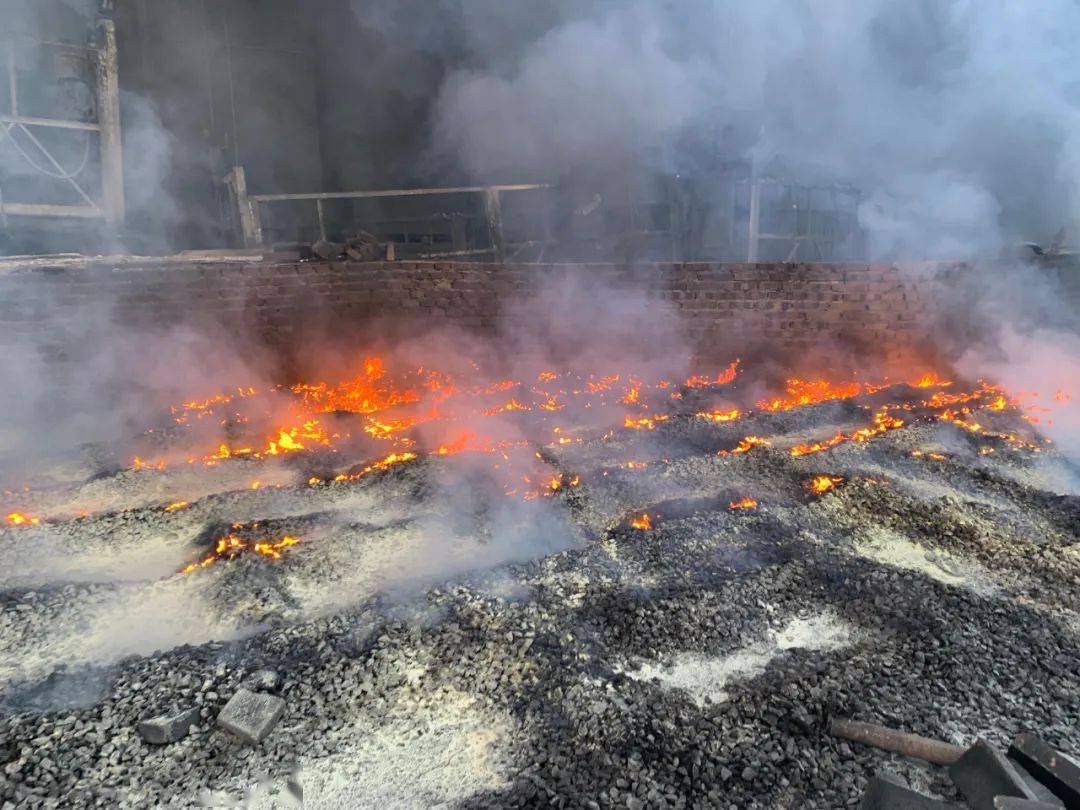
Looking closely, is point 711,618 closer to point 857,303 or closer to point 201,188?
point 857,303

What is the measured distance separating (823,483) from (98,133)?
8.38 m

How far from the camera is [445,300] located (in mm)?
7504

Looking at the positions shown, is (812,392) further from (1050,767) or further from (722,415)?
(1050,767)

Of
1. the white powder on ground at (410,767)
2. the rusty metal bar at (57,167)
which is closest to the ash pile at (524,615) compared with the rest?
the white powder on ground at (410,767)

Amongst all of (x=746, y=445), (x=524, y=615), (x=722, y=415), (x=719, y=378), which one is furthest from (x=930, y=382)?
(x=524, y=615)

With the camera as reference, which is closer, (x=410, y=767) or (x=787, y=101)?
(x=410, y=767)

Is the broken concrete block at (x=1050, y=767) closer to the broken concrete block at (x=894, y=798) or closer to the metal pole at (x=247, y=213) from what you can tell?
the broken concrete block at (x=894, y=798)

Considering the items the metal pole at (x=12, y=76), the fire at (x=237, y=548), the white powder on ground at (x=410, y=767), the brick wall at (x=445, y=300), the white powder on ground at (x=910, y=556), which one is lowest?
the white powder on ground at (x=410, y=767)

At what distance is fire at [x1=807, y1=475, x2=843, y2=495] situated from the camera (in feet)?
17.0

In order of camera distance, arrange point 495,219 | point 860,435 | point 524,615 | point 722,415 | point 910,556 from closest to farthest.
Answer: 1. point 524,615
2. point 910,556
3. point 860,435
4. point 722,415
5. point 495,219

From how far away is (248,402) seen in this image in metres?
6.59

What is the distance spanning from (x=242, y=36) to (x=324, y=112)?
5.28ft

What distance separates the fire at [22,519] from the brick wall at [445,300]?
2.05 m

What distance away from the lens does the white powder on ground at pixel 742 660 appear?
3.21 meters
